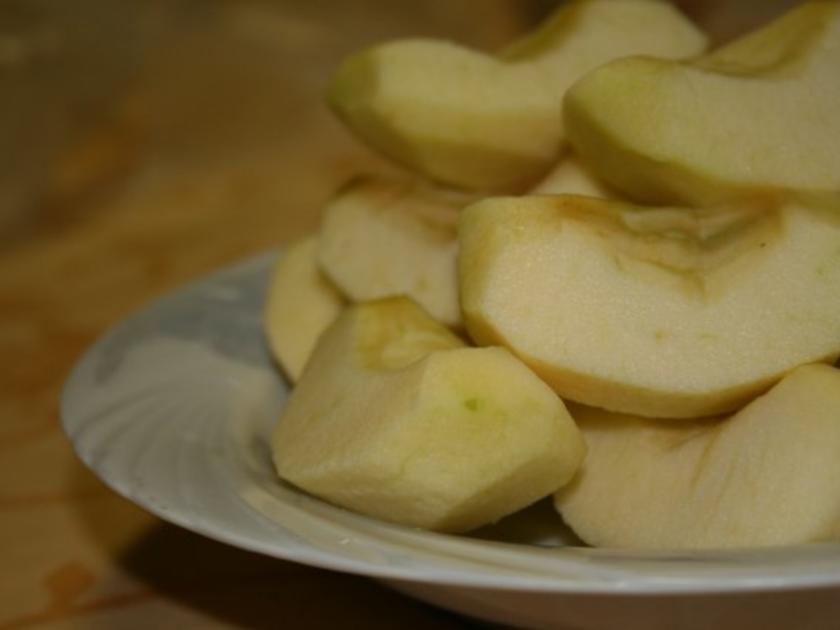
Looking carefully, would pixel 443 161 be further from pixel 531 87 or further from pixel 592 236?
pixel 592 236

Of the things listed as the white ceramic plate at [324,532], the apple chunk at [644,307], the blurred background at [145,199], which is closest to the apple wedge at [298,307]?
the white ceramic plate at [324,532]

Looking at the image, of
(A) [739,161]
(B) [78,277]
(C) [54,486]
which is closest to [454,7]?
(B) [78,277]

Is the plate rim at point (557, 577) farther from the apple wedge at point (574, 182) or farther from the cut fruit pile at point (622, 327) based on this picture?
the apple wedge at point (574, 182)

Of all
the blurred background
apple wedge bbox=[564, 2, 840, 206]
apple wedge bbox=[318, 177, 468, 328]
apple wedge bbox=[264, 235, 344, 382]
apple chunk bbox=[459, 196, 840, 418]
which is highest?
apple wedge bbox=[564, 2, 840, 206]

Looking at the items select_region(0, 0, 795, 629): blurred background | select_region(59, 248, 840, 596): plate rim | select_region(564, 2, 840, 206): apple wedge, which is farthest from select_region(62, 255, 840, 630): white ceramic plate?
select_region(564, 2, 840, 206): apple wedge

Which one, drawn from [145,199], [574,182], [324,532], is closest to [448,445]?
[324,532]

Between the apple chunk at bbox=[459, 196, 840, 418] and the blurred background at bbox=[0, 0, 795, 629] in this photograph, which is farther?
the blurred background at bbox=[0, 0, 795, 629]

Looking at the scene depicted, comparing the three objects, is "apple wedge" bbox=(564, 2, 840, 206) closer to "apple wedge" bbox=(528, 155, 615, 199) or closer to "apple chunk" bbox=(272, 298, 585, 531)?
"apple wedge" bbox=(528, 155, 615, 199)
